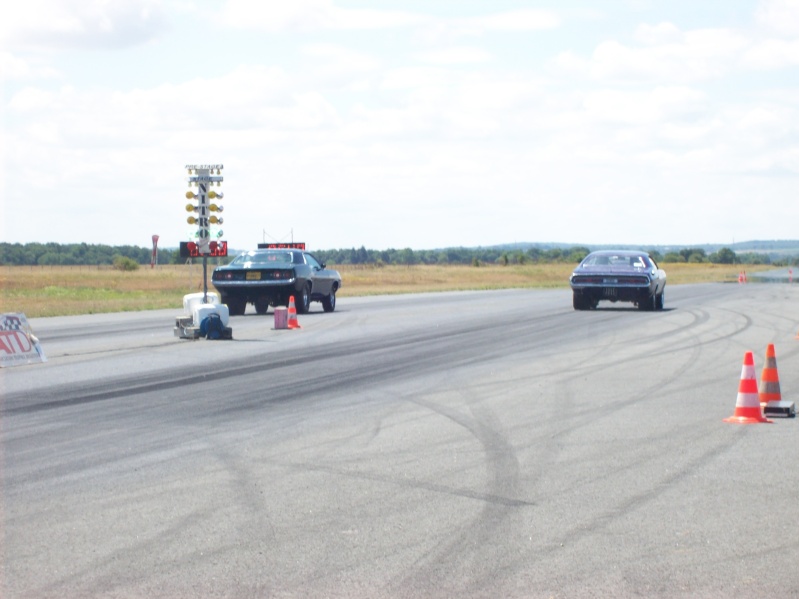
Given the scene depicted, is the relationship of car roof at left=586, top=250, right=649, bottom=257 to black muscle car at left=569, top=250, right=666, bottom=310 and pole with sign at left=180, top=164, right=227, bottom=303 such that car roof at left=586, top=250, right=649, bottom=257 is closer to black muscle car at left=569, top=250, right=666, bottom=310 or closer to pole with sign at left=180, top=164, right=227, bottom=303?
black muscle car at left=569, top=250, right=666, bottom=310

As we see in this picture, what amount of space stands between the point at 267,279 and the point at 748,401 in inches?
674

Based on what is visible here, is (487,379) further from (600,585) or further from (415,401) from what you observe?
(600,585)

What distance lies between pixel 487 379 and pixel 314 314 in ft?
48.5

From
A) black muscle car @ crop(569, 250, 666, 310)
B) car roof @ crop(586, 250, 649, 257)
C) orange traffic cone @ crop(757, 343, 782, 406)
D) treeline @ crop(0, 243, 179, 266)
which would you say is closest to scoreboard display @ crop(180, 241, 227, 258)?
black muscle car @ crop(569, 250, 666, 310)

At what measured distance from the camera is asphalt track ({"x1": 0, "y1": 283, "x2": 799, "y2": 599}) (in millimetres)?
5648

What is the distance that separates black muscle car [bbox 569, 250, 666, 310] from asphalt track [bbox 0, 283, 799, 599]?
35.6 feet

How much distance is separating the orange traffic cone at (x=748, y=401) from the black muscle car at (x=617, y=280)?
16877 millimetres

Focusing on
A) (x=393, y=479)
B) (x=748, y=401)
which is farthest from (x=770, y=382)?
(x=393, y=479)

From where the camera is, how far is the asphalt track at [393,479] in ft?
18.5

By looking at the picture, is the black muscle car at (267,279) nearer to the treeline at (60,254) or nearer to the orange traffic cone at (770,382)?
the orange traffic cone at (770,382)

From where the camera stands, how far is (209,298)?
2116cm

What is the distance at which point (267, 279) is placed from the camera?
2642 cm

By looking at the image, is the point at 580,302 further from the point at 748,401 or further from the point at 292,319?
the point at 748,401

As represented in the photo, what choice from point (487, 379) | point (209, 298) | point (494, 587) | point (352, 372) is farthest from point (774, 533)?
point (209, 298)
